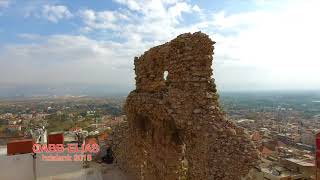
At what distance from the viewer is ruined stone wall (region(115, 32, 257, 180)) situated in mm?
6516

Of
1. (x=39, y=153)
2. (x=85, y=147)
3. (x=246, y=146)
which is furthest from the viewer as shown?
(x=85, y=147)

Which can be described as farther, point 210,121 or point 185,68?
point 185,68

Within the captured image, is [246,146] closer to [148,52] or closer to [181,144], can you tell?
[181,144]

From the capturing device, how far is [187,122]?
24.2ft

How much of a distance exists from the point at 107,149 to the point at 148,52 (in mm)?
9634

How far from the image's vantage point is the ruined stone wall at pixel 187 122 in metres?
6.52

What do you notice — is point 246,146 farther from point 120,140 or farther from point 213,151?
point 120,140

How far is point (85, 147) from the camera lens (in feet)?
57.4

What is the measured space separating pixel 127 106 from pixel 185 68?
3.95 meters

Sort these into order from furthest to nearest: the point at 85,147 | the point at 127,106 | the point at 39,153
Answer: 1. the point at 85,147
2. the point at 39,153
3. the point at 127,106

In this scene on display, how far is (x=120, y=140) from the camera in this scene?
16391 millimetres

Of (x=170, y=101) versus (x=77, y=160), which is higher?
(x=170, y=101)

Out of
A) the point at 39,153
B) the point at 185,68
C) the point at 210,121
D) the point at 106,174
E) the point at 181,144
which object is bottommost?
the point at 106,174

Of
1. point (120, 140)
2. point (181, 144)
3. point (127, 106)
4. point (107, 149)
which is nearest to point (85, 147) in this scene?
point (107, 149)
